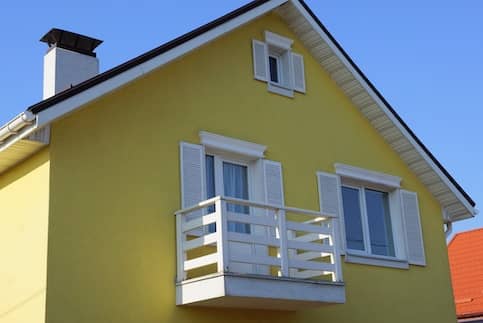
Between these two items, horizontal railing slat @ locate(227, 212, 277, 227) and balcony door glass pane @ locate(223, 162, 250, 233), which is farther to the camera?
balcony door glass pane @ locate(223, 162, 250, 233)

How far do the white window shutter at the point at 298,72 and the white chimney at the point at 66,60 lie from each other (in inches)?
143

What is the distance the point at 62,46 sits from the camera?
41.4 ft

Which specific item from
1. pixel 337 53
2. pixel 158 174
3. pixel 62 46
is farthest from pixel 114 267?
pixel 337 53

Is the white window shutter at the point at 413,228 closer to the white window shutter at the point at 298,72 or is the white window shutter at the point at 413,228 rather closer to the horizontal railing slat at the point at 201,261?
the white window shutter at the point at 298,72

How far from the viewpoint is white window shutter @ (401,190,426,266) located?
1466cm

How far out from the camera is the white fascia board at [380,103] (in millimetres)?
14328

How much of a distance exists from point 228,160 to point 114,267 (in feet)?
9.87

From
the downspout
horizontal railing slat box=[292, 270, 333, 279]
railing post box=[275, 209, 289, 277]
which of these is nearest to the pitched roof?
the downspout

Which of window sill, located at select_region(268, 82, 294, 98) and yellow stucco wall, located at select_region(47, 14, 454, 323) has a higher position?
window sill, located at select_region(268, 82, 294, 98)

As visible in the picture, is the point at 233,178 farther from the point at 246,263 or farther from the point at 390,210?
the point at 390,210

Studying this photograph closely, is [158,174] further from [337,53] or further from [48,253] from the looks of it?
[337,53]

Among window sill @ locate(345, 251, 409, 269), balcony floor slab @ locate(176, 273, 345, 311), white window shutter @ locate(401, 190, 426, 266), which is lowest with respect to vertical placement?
balcony floor slab @ locate(176, 273, 345, 311)

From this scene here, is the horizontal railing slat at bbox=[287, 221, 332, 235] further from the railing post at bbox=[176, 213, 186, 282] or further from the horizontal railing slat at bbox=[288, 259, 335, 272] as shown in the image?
the railing post at bbox=[176, 213, 186, 282]

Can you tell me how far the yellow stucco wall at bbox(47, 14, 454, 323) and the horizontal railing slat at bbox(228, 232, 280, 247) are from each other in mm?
1083
